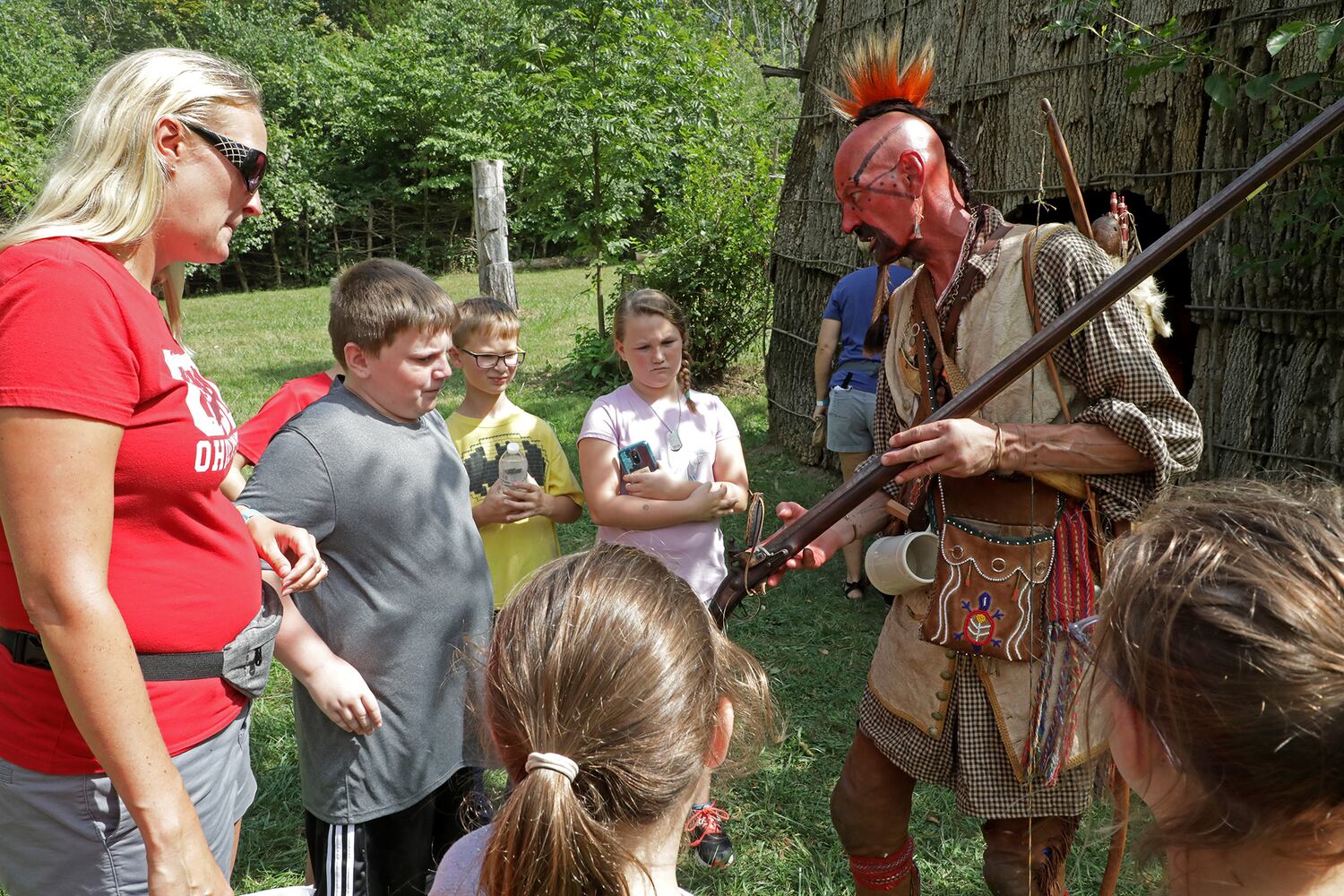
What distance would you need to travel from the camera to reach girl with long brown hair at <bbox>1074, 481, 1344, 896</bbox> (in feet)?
3.08

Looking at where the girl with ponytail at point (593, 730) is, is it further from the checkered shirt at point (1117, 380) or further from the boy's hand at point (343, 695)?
the checkered shirt at point (1117, 380)

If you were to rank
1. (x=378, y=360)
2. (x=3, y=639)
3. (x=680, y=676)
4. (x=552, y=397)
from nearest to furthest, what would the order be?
1. (x=680, y=676)
2. (x=3, y=639)
3. (x=378, y=360)
4. (x=552, y=397)

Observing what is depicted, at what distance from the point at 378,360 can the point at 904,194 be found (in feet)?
4.35

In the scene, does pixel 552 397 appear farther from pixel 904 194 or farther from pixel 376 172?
pixel 376 172

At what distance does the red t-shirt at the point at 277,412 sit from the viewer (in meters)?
3.12

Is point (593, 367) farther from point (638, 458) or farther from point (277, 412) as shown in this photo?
point (638, 458)


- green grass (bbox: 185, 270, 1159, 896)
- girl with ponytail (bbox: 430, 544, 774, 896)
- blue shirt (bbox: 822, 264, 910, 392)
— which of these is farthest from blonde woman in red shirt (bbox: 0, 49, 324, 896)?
blue shirt (bbox: 822, 264, 910, 392)

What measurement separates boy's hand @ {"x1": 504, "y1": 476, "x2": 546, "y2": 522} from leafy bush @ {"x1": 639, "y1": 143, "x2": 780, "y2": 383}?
6.60m

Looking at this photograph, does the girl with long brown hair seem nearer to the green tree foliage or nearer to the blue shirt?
the blue shirt

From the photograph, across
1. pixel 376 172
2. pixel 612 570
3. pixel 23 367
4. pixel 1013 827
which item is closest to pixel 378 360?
pixel 23 367

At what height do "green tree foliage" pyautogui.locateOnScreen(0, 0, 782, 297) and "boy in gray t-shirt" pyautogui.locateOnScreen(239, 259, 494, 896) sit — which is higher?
"green tree foliage" pyautogui.locateOnScreen(0, 0, 782, 297)

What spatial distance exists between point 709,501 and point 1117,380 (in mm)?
1414

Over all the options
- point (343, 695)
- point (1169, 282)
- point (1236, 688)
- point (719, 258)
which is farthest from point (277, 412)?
point (719, 258)

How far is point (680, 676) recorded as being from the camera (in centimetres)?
128
